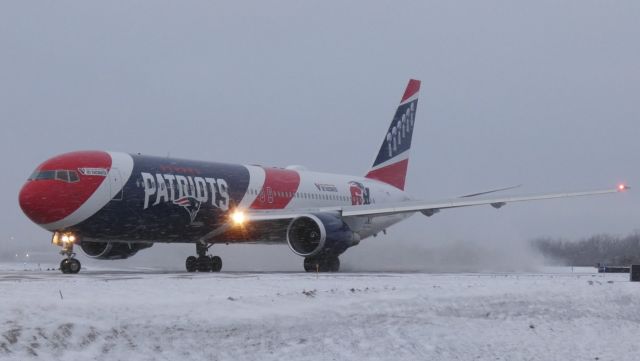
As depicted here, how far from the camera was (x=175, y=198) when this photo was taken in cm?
2748

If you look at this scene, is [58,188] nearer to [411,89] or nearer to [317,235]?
[317,235]

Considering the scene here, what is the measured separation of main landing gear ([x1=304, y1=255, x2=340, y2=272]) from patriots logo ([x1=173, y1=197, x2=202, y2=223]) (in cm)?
454

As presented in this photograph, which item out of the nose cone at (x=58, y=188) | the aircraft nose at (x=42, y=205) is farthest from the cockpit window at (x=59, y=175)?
the aircraft nose at (x=42, y=205)

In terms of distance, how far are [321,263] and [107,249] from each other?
Answer: 8168mm

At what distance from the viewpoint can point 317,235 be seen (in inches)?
1129

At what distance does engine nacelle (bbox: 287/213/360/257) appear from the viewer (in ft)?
93.1

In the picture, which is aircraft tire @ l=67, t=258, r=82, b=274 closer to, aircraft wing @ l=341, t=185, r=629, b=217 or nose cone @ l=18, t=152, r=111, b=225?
nose cone @ l=18, t=152, r=111, b=225

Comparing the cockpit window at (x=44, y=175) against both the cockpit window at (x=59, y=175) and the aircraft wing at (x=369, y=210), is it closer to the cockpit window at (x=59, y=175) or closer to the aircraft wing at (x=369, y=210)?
the cockpit window at (x=59, y=175)

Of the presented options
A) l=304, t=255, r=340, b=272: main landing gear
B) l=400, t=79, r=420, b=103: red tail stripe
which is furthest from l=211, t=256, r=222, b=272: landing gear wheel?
l=400, t=79, r=420, b=103: red tail stripe

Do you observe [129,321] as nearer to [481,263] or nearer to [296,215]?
[296,215]

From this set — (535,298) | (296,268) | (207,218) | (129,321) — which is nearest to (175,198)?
(207,218)

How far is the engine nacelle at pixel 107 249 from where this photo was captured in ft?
96.7

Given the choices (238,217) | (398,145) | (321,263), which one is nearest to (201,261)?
(238,217)

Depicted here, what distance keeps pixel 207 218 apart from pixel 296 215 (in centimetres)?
332
